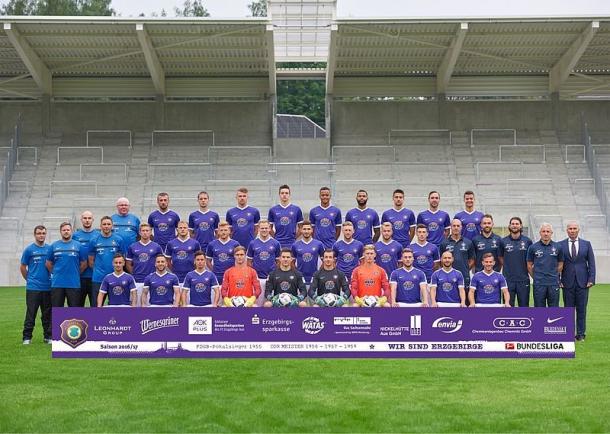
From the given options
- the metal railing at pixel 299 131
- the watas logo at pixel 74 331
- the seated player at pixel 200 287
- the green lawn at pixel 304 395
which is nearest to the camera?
the green lawn at pixel 304 395

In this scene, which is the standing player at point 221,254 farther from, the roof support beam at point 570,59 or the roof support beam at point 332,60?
the roof support beam at point 570,59

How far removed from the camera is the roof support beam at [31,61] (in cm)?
3036

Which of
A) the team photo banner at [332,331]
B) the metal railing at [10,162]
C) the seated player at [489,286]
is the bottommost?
the team photo banner at [332,331]

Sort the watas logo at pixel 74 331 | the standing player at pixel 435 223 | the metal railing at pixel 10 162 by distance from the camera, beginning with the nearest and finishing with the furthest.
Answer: the watas logo at pixel 74 331 → the standing player at pixel 435 223 → the metal railing at pixel 10 162

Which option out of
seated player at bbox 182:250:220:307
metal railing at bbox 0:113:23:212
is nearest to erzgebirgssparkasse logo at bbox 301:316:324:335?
seated player at bbox 182:250:220:307

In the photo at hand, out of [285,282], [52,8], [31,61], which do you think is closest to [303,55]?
[31,61]

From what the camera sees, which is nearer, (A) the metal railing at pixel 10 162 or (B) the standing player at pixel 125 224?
(B) the standing player at pixel 125 224

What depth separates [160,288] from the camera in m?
14.3

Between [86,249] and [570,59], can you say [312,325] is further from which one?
[570,59]

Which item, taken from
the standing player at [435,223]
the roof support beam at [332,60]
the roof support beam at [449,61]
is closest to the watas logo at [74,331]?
the standing player at [435,223]

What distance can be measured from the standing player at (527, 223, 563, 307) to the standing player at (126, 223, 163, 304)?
19.0 ft

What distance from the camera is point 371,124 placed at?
36.2 m

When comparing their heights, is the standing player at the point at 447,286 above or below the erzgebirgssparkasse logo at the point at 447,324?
above

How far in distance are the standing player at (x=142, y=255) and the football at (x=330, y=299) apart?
3.20 m
